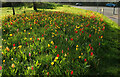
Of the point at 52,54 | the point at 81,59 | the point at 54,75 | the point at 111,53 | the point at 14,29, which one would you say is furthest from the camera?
the point at 14,29

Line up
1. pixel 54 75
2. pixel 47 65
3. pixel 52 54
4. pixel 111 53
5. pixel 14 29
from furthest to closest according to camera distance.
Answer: pixel 14 29 → pixel 111 53 → pixel 52 54 → pixel 47 65 → pixel 54 75

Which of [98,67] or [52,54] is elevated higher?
[52,54]

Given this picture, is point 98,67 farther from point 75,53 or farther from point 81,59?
point 75,53

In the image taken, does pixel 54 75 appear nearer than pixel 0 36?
Yes

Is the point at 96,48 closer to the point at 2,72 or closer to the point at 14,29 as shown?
the point at 2,72

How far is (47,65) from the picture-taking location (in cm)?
329

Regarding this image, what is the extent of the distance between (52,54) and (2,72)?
1.52 metres

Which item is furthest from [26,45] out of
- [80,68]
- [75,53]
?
[80,68]

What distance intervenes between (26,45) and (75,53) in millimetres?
1875

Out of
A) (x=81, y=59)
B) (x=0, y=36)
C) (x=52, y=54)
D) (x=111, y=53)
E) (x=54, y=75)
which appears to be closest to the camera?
(x=54, y=75)

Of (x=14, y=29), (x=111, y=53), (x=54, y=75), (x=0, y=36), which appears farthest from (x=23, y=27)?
(x=111, y=53)

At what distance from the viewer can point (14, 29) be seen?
6.09 meters

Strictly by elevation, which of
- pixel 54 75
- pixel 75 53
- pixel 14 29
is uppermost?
pixel 14 29

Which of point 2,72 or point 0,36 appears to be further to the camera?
point 0,36
